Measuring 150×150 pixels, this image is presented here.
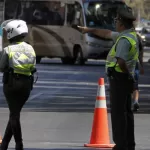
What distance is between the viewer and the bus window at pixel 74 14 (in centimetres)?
3716

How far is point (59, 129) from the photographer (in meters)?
13.5

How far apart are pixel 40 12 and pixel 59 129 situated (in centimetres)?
2568

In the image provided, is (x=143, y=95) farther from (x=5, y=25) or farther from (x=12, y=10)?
(x=12, y=10)

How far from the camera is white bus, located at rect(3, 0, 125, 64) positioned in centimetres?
3666

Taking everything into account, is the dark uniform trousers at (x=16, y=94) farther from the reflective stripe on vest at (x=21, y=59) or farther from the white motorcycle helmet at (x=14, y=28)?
the white motorcycle helmet at (x=14, y=28)

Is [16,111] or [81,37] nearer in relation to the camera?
[16,111]

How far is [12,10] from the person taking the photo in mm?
38812

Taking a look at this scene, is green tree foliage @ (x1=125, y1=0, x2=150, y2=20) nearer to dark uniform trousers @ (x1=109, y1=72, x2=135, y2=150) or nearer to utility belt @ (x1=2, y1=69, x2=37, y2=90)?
utility belt @ (x1=2, y1=69, x2=37, y2=90)

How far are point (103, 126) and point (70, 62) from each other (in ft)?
88.9

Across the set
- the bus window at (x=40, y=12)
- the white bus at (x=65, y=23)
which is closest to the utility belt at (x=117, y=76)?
the white bus at (x=65, y=23)

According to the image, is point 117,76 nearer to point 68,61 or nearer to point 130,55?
point 130,55

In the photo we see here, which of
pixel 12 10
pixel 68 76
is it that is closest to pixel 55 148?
pixel 68 76

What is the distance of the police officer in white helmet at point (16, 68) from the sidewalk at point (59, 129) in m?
1.52

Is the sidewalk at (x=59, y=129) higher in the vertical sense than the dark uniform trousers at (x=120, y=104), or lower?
lower
